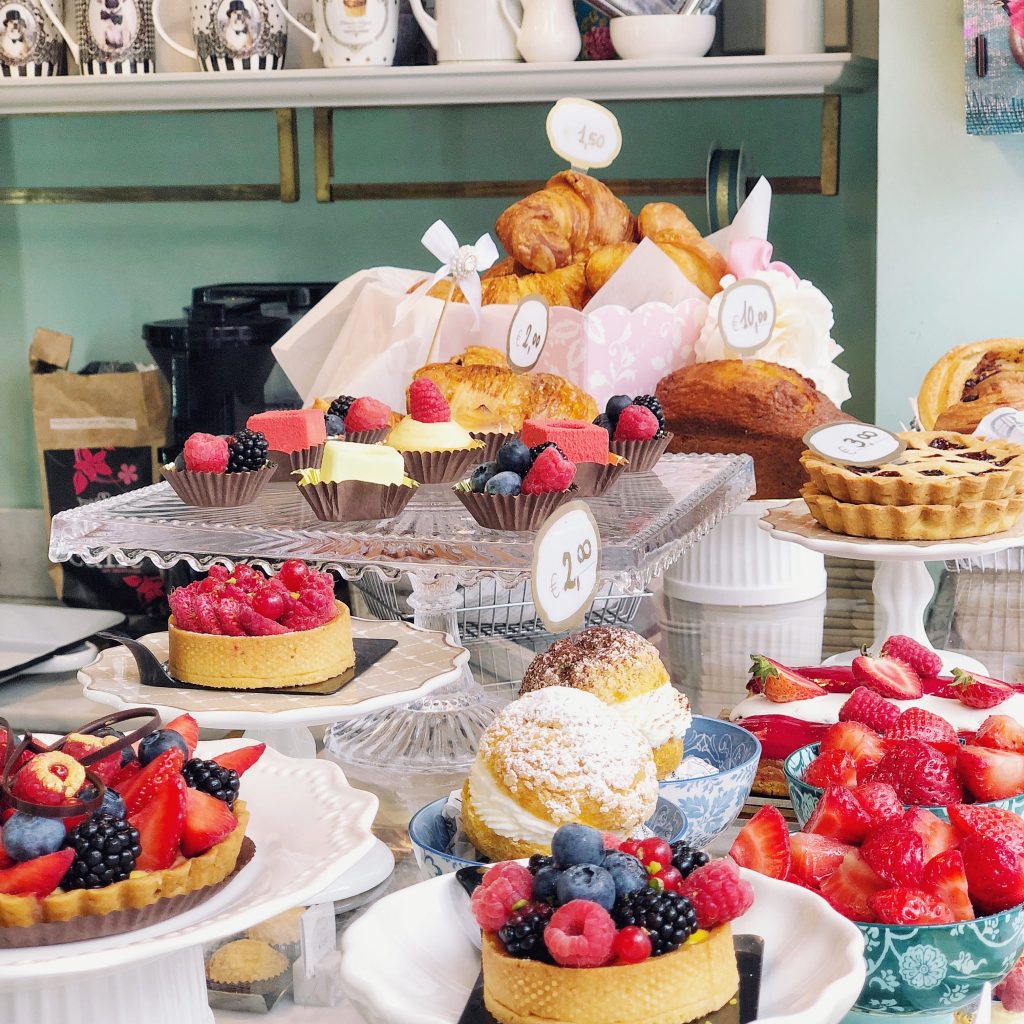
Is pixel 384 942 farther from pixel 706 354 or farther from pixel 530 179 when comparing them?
pixel 530 179

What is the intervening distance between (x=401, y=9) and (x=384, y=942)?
2.19m

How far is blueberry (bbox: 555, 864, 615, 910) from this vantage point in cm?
71

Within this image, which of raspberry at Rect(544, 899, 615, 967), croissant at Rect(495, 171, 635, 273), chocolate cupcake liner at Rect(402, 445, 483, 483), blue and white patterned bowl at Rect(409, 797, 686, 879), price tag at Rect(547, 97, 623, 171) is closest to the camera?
raspberry at Rect(544, 899, 615, 967)

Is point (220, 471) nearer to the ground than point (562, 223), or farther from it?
nearer to the ground

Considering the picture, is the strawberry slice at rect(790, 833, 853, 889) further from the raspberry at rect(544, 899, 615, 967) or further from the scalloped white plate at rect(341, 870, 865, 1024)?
the raspberry at rect(544, 899, 615, 967)

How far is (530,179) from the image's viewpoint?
286 centimetres

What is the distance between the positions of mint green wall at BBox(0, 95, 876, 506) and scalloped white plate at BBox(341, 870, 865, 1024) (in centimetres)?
200

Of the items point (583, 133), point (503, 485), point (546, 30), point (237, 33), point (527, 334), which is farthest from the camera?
point (237, 33)

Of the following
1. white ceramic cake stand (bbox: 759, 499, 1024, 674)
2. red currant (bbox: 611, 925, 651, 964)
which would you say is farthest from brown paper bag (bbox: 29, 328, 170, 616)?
red currant (bbox: 611, 925, 651, 964)

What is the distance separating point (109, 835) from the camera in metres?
0.78

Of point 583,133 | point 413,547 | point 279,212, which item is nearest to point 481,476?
point 413,547

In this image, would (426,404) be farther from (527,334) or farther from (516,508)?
(516,508)

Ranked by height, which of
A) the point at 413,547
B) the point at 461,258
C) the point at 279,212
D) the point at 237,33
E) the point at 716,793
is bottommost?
the point at 716,793

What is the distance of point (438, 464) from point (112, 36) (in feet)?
4.63
